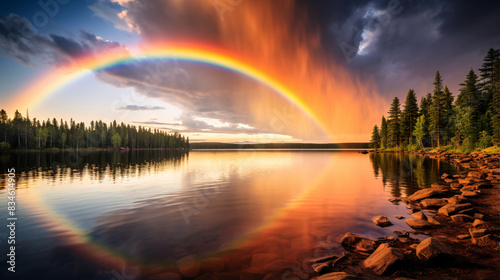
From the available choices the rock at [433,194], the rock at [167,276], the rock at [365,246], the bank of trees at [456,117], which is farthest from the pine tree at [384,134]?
the rock at [167,276]

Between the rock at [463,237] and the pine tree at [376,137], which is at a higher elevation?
the pine tree at [376,137]

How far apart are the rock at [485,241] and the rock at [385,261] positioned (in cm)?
444

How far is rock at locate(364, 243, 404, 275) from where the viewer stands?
284 inches

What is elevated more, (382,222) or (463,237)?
(463,237)

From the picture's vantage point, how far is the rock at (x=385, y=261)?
7.21m

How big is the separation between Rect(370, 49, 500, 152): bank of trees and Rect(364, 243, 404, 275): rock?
69.7m

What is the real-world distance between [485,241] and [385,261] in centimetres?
563

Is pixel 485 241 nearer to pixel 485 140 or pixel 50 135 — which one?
pixel 485 140

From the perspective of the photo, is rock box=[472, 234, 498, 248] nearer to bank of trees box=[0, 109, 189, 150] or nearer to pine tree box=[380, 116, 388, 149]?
pine tree box=[380, 116, 388, 149]

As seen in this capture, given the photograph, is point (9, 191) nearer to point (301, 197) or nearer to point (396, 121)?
point (301, 197)

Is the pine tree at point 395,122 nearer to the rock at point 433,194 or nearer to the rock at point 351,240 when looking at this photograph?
the rock at point 433,194

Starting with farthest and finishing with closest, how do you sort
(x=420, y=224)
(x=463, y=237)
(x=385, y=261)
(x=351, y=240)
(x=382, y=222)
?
(x=382, y=222), (x=420, y=224), (x=351, y=240), (x=463, y=237), (x=385, y=261)

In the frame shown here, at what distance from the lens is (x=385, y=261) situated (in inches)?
290

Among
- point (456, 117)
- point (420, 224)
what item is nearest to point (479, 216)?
point (420, 224)
